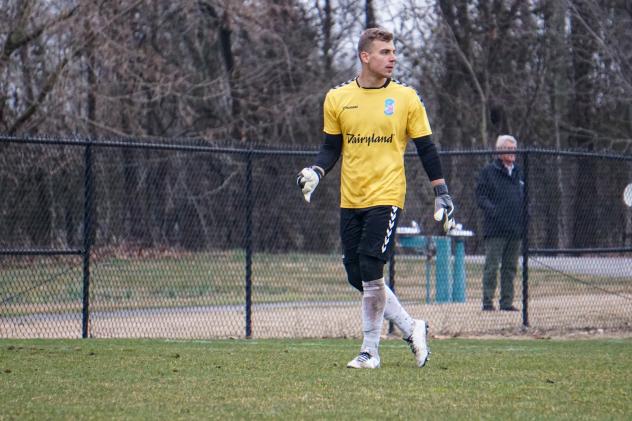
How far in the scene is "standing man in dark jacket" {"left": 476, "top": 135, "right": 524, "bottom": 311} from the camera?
14.3 m

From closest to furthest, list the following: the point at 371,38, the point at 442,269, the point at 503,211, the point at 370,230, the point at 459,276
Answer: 1. the point at 370,230
2. the point at 371,38
3. the point at 503,211
4. the point at 442,269
5. the point at 459,276

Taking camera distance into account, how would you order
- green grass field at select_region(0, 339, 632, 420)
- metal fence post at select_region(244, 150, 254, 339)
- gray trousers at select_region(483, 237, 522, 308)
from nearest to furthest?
green grass field at select_region(0, 339, 632, 420), metal fence post at select_region(244, 150, 254, 339), gray trousers at select_region(483, 237, 522, 308)

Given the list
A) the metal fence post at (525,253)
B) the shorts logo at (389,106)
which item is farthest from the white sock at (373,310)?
the metal fence post at (525,253)

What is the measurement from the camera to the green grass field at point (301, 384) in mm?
5996

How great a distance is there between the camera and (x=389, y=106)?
7.92 meters

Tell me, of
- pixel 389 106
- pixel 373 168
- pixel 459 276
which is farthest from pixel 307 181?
pixel 459 276

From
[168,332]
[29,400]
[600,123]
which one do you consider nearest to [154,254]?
[168,332]

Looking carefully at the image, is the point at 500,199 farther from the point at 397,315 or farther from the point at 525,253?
the point at 397,315

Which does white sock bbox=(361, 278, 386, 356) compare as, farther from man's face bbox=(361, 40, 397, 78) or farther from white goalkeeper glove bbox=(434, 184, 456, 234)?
man's face bbox=(361, 40, 397, 78)

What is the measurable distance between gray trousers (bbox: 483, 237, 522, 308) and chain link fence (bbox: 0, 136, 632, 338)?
0.79 feet

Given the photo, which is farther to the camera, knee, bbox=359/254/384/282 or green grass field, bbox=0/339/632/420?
knee, bbox=359/254/384/282

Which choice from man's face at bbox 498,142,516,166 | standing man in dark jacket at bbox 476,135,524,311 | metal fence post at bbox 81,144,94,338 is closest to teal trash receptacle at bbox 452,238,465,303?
standing man in dark jacket at bbox 476,135,524,311

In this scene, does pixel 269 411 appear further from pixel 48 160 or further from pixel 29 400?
pixel 48 160

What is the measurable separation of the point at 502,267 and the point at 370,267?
6904mm
